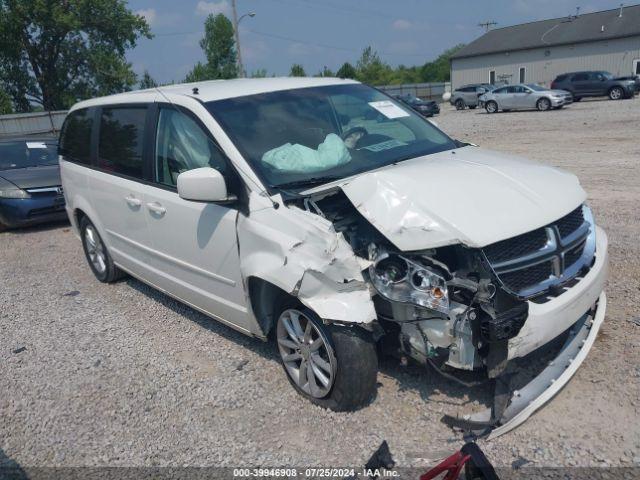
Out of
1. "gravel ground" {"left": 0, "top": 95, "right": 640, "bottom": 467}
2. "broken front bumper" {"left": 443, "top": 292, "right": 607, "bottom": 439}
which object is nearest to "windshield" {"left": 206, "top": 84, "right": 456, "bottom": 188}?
"gravel ground" {"left": 0, "top": 95, "right": 640, "bottom": 467}

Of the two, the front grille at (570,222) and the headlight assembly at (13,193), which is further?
the headlight assembly at (13,193)

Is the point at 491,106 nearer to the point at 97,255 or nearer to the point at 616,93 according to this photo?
the point at 616,93

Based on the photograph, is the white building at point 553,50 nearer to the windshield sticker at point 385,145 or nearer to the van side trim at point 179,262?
the windshield sticker at point 385,145

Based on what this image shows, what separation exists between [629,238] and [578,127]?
1316 centimetres

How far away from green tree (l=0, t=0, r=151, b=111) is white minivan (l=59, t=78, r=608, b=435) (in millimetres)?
41727

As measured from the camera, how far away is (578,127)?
17234 mm

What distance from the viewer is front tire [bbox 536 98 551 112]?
86.2 ft

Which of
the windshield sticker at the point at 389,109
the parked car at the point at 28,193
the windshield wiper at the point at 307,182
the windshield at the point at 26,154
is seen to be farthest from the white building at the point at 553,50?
the windshield wiper at the point at 307,182

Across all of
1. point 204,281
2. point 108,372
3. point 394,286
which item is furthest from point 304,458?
point 108,372

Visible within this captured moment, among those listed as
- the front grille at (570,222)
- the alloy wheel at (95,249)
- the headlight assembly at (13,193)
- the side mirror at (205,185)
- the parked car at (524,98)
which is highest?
the side mirror at (205,185)

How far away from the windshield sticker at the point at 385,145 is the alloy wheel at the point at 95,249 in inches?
127

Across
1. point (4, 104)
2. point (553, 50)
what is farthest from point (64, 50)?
point (553, 50)

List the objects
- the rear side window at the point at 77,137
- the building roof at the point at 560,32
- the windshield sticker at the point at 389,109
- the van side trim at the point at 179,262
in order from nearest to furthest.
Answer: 1. the van side trim at the point at 179,262
2. the windshield sticker at the point at 389,109
3. the rear side window at the point at 77,137
4. the building roof at the point at 560,32

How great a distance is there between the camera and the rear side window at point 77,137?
5.46 meters
